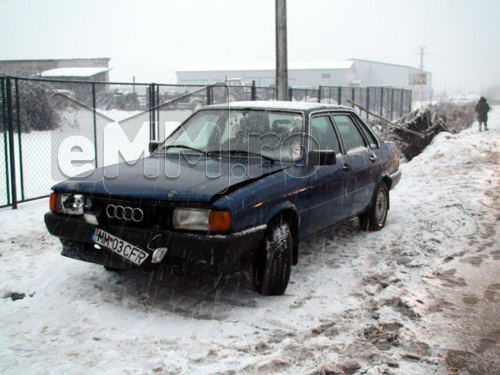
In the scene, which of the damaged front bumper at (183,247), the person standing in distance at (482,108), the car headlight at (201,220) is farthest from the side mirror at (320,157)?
the person standing in distance at (482,108)

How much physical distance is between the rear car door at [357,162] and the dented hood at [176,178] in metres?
1.28

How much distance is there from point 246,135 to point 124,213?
1533 millimetres

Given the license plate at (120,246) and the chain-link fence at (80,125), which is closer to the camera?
the license plate at (120,246)

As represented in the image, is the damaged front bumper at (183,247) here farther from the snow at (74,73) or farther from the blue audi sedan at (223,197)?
the snow at (74,73)

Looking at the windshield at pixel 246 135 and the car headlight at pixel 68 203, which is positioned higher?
the windshield at pixel 246 135

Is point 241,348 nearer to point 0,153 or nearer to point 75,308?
point 75,308

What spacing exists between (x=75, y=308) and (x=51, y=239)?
2.16 m

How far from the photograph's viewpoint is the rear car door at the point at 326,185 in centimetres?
466

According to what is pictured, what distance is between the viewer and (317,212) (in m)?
4.71

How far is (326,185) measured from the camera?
4.80 meters

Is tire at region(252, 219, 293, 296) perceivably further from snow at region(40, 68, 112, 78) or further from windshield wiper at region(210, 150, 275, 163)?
snow at region(40, 68, 112, 78)

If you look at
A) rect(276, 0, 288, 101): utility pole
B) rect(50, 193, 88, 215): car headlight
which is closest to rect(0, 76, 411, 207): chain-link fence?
rect(276, 0, 288, 101): utility pole

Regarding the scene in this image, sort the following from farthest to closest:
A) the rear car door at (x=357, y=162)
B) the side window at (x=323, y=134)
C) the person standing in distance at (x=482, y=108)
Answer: the person standing in distance at (x=482, y=108) → the rear car door at (x=357, y=162) → the side window at (x=323, y=134)

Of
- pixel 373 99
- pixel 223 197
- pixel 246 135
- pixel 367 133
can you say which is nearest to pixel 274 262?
pixel 223 197
